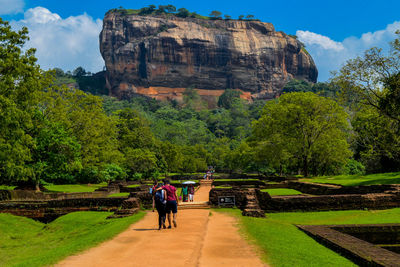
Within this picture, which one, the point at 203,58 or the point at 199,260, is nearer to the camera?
the point at 199,260

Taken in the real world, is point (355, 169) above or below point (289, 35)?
below

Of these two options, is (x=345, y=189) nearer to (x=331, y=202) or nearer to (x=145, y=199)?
(x=331, y=202)

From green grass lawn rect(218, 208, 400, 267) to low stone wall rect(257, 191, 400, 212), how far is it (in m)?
0.48

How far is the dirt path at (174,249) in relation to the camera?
7004 mm

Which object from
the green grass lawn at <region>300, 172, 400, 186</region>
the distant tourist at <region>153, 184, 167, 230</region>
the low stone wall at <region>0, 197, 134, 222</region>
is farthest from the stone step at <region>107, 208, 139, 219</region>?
the green grass lawn at <region>300, 172, 400, 186</region>

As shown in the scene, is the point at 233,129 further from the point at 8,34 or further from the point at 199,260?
the point at 199,260

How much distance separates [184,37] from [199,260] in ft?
511

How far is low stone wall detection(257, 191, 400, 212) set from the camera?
14562mm

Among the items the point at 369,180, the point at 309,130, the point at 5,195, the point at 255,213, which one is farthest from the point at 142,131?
the point at 255,213

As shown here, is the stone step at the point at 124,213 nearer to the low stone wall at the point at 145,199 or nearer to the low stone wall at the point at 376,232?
the low stone wall at the point at 145,199

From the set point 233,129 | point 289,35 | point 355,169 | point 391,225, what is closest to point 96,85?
point 233,129

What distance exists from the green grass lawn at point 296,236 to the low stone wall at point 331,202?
478 millimetres

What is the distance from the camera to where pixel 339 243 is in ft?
24.9

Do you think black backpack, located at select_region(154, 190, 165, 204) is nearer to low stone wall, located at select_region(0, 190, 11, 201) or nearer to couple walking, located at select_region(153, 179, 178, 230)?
couple walking, located at select_region(153, 179, 178, 230)
